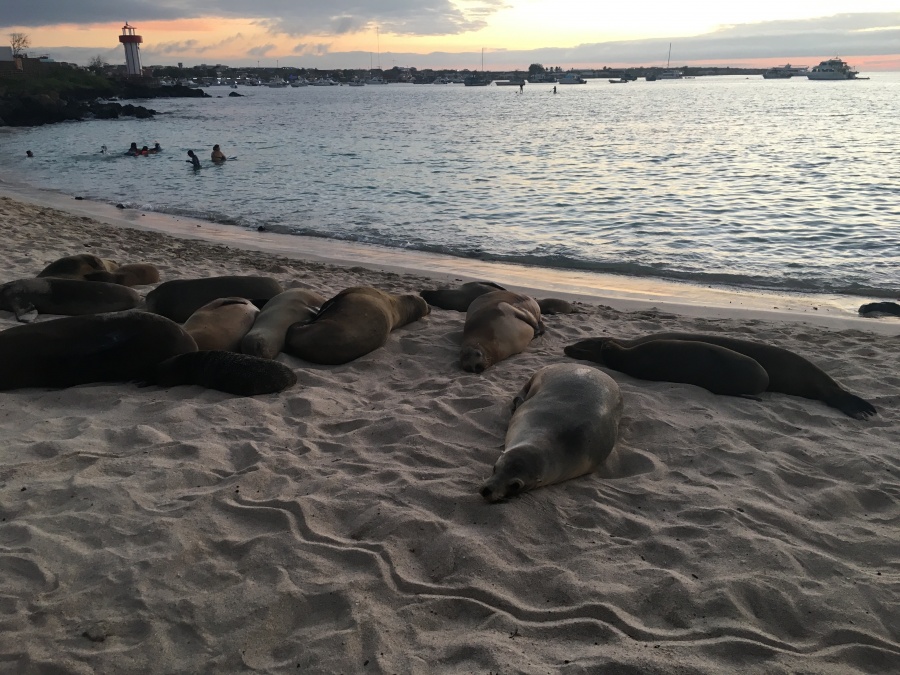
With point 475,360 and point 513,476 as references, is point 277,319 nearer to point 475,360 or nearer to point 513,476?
point 475,360

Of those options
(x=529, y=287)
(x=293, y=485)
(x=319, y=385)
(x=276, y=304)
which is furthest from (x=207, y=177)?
(x=293, y=485)

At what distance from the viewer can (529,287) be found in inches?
412

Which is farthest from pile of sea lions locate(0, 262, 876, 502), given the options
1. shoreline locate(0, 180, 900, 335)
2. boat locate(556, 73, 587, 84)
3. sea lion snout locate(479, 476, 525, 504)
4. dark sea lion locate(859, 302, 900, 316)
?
boat locate(556, 73, 587, 84)

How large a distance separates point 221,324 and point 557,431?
140 inches

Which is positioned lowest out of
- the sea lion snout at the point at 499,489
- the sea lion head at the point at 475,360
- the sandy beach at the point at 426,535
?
the sandy beach at the point at 426,535

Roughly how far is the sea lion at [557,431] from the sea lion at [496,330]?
1211mm

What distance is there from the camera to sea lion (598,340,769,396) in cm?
590

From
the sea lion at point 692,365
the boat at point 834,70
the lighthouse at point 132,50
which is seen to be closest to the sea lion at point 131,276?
the sea lion at point 692,365

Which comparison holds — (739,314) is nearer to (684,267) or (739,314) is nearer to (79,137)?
(684,267)

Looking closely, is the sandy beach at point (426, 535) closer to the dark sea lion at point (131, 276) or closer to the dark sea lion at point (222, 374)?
the dark sea lion at point (222, 374)

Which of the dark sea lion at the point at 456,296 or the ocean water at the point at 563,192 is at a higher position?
the ocean water at the point at 563,192

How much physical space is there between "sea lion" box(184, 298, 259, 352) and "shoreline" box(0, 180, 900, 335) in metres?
4.08

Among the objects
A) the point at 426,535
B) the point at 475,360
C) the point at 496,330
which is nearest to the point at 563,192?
the point at 496,330

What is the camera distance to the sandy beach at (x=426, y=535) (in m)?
2.87
